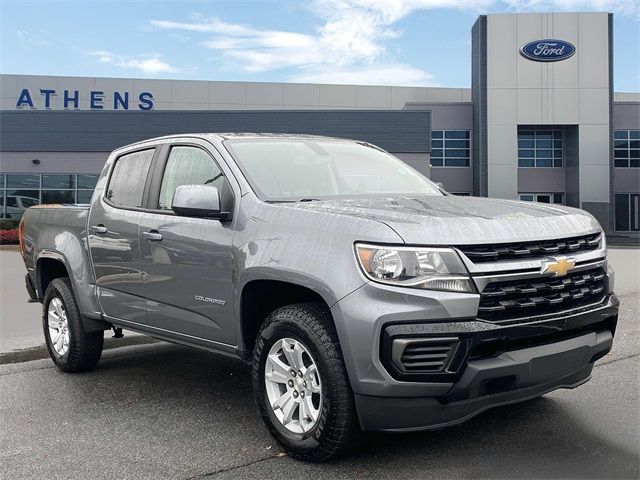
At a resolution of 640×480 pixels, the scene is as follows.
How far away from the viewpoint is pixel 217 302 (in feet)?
14.1

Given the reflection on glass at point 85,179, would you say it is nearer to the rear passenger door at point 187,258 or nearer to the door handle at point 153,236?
the rear passenger door at point 187,258

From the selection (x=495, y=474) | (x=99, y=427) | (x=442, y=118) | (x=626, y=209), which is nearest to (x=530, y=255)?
(x=495, y=474)

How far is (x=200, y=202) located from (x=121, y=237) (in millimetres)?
1348

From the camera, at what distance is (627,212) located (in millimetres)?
41781

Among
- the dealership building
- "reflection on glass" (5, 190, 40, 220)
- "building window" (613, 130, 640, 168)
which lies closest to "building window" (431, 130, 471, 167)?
the dealership building

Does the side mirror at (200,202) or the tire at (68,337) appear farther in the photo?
the tire at (68,337)

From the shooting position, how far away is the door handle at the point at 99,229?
544 centimetres

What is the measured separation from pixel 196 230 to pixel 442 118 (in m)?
39.3

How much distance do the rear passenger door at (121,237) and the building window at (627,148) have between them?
136 feet

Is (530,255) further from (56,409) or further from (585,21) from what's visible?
(585,21)

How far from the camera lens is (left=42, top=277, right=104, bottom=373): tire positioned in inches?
232

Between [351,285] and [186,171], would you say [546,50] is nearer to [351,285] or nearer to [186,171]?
Answer: [186,171]

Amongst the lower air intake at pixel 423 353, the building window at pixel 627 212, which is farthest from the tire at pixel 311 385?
the building window at pixel 627 212

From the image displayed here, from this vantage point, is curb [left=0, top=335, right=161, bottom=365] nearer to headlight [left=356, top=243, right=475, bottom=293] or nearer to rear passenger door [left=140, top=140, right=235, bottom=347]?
rear passenger door [left=140, top=140, right=235, bottom=347]
